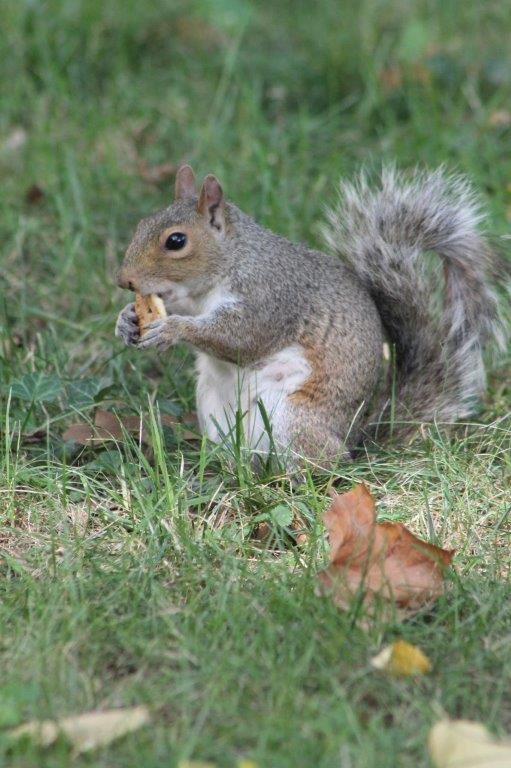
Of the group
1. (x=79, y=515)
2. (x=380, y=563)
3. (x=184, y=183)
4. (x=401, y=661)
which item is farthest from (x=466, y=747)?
(x=184, y=183)

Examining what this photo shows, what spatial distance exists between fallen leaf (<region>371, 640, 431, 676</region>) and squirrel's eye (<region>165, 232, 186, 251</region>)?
105 centimetres

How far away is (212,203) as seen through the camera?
95.7 inches

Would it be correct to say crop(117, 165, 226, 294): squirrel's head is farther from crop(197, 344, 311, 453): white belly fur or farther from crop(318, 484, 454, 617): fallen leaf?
crop(318, 484, 454, 617): fallen leaf

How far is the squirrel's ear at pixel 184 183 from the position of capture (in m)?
2.51

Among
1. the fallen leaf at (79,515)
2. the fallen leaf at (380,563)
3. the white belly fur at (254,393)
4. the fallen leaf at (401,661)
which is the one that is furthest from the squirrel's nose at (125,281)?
the fallen leaf at (401,661)

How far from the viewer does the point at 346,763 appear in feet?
4.53

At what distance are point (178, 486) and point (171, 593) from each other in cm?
34

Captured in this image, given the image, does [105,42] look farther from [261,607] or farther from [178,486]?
[261,607]

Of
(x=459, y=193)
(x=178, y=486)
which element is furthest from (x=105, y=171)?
(x=178, y=486)

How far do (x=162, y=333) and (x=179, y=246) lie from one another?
0.66ft

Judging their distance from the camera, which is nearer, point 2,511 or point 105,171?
point 2,511

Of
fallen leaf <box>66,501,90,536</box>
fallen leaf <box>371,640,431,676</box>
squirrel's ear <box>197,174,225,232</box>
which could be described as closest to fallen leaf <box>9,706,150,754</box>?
fallen leaf <box>371,640,431,676</box>

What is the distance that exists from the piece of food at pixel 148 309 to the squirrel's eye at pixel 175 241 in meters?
0.10

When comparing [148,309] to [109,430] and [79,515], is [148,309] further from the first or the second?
[79,515]
